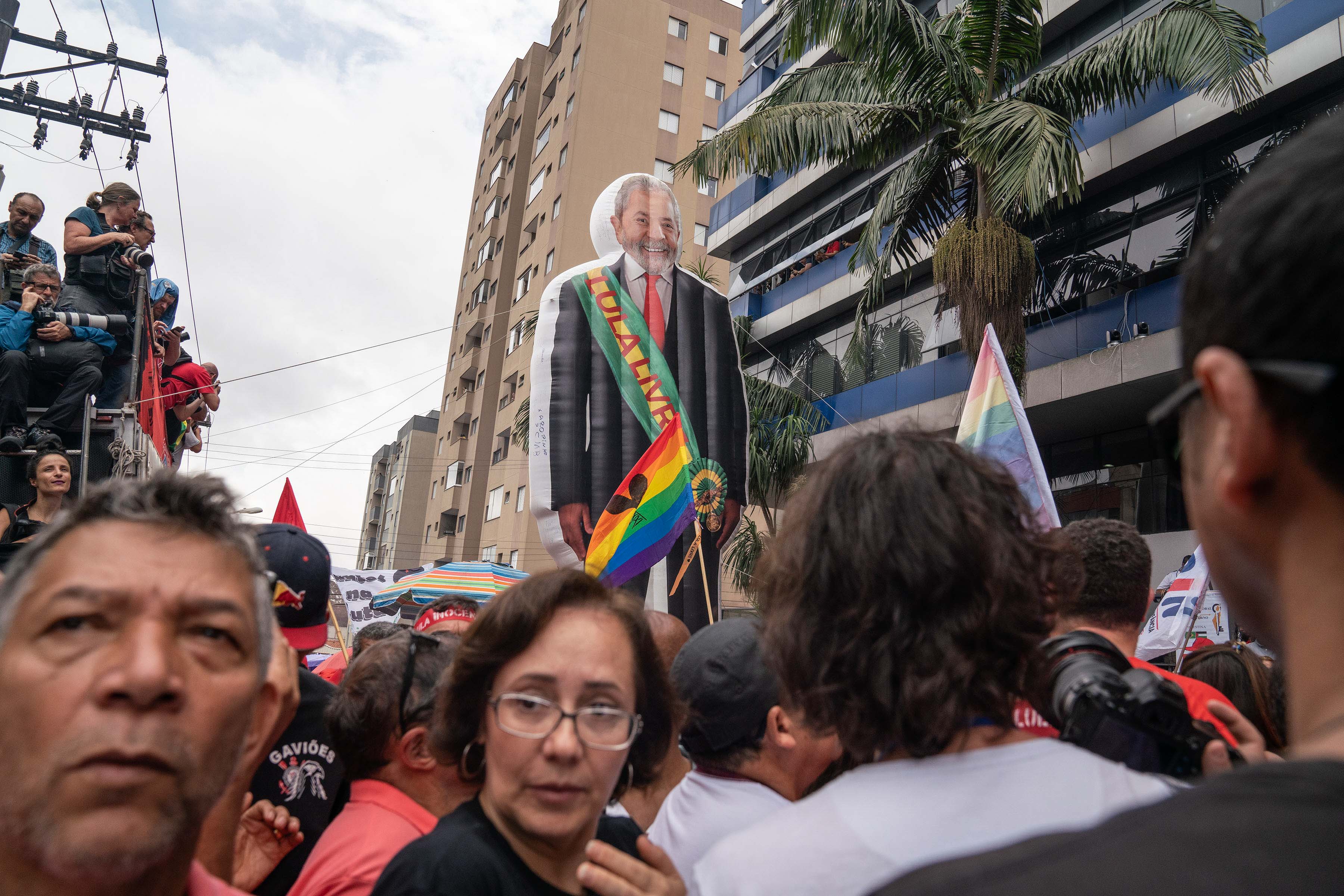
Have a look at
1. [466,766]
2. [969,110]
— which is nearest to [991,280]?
[969,110]

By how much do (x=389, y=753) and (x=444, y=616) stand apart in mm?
1900

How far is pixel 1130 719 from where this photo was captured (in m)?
1.60

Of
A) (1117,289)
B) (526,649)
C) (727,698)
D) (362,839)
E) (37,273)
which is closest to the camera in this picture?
(526,649)

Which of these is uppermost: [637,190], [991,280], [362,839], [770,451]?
[991,280]

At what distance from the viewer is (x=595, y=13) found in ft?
111

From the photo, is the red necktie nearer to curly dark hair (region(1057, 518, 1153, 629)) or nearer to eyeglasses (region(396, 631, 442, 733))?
curly dark hair (region(1057, 518, 1153, 629))

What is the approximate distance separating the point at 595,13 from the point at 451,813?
36031mm

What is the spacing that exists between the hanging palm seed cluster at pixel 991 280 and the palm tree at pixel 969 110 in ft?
0.05

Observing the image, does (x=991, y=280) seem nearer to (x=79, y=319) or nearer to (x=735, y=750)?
(x=79, y=319)

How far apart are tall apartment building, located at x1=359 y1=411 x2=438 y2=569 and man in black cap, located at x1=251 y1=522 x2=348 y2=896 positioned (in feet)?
180

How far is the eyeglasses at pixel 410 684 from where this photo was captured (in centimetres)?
238

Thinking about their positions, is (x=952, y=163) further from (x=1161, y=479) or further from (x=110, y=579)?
(x=110, y=579)

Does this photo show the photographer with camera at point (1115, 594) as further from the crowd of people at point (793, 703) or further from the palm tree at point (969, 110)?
the palm tree at point (969, 110)

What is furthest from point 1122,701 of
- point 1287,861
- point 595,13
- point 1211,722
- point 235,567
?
point 595,13
